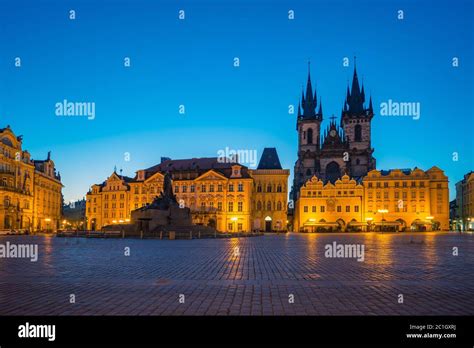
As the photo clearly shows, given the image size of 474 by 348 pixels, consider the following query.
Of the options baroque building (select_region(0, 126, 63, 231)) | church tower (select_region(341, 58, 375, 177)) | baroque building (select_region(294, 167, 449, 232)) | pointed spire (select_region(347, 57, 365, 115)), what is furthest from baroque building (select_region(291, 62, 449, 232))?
baroque building (select_region(0, 126, 63, 231))

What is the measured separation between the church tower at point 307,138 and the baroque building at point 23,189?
5290 cm

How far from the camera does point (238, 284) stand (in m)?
9.67

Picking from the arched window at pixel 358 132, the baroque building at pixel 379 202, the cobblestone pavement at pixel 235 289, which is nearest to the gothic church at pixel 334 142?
the arched window at pixel 358 132

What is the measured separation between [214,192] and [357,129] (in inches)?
1985

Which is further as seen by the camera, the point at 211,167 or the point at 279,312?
the point at 211,167

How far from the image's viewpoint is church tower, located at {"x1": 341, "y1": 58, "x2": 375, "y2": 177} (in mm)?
107875

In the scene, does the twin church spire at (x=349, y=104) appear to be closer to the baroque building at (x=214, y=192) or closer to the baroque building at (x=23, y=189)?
the baroque building at (x=214, y=192)

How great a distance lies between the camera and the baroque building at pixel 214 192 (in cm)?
7900

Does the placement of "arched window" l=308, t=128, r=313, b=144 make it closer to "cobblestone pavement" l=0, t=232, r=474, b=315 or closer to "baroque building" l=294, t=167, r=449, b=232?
"baroque building" l=294, t=167, r=449, b=232

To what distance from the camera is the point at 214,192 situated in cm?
8038

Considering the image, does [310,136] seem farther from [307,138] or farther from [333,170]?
[333,170]
